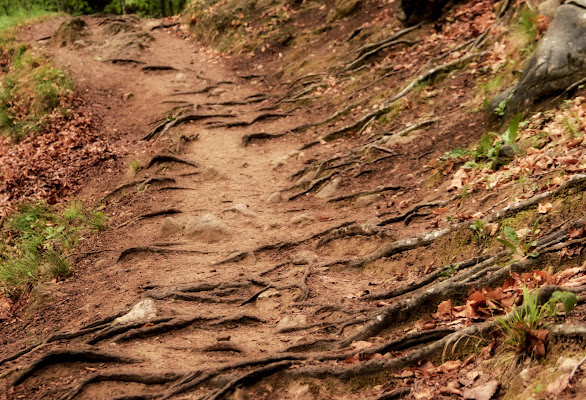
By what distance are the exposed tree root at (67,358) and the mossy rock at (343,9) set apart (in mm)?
11823

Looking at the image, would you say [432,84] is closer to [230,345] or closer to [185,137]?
[185,137]

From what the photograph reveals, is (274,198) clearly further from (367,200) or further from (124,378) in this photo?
(124,378)

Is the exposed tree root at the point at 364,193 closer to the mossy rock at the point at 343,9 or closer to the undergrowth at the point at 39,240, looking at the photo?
the undergrowth at the point at 39,240

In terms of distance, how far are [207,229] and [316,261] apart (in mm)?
1997

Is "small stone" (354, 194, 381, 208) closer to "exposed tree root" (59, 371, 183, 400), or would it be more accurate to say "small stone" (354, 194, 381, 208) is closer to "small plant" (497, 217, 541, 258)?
"small plant" (497, 217, 541, 258)

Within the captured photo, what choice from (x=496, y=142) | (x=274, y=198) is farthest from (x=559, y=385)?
(x=274, y=198)

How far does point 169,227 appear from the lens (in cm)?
733

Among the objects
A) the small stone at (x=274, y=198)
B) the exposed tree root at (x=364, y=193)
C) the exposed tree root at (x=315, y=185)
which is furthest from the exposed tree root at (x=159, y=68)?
the exposed tree root at (x=364, y=193)

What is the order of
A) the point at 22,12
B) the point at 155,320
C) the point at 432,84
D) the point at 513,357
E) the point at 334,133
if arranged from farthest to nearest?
the point at 22,12 < the point at 334,133 < the point at 432,84 < the point at 155,320 < the point at 513,357

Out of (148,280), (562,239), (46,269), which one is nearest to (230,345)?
(148,280)

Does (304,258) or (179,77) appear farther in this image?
(179,77)

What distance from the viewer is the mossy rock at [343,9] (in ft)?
44.3

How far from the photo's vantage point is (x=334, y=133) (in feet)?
31.4

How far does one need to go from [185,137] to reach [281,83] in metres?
3.59
